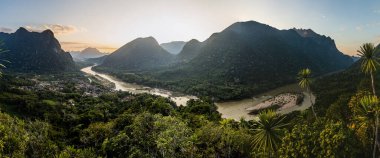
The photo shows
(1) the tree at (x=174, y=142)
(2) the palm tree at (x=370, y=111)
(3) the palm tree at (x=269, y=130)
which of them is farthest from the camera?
(2) the palm tree at (x=370, y=111)

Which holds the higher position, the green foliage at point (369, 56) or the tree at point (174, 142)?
the green foliage at point (369, 56)

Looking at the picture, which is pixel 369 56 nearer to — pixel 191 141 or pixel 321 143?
pixel 321 143

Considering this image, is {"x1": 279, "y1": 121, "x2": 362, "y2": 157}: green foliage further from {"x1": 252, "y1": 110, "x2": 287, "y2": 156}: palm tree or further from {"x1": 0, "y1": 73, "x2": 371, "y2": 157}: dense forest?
{"x1": 252, "y1": 110, "x2": 287, "y2": 156}: palm tree

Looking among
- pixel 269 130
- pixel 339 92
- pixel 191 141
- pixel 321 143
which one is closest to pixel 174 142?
pixel 191 141

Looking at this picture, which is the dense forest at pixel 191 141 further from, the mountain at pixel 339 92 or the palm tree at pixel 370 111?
the mountain at pixel 339 92

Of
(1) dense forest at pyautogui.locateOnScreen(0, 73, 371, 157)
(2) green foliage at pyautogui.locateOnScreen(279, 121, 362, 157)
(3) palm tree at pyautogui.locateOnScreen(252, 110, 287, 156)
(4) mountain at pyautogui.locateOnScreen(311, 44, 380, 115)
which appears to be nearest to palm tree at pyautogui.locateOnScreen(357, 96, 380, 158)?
(2) green foliage at pyautogui.locateOnScreen(279, 121, 362, 157)

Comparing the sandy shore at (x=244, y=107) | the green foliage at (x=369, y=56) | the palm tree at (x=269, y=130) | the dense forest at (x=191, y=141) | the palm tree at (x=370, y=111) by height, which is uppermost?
the green foliage at (x=369, y=56)

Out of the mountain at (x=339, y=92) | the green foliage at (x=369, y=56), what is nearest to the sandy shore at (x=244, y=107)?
the mountain at (x=339, y=92)

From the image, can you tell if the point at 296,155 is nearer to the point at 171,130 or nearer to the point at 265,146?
the point at 265,146

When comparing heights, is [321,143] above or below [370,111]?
below

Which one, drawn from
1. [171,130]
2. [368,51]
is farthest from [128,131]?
[368,51]

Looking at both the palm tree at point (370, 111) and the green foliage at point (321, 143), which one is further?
the green foliage at point (321, 143)
